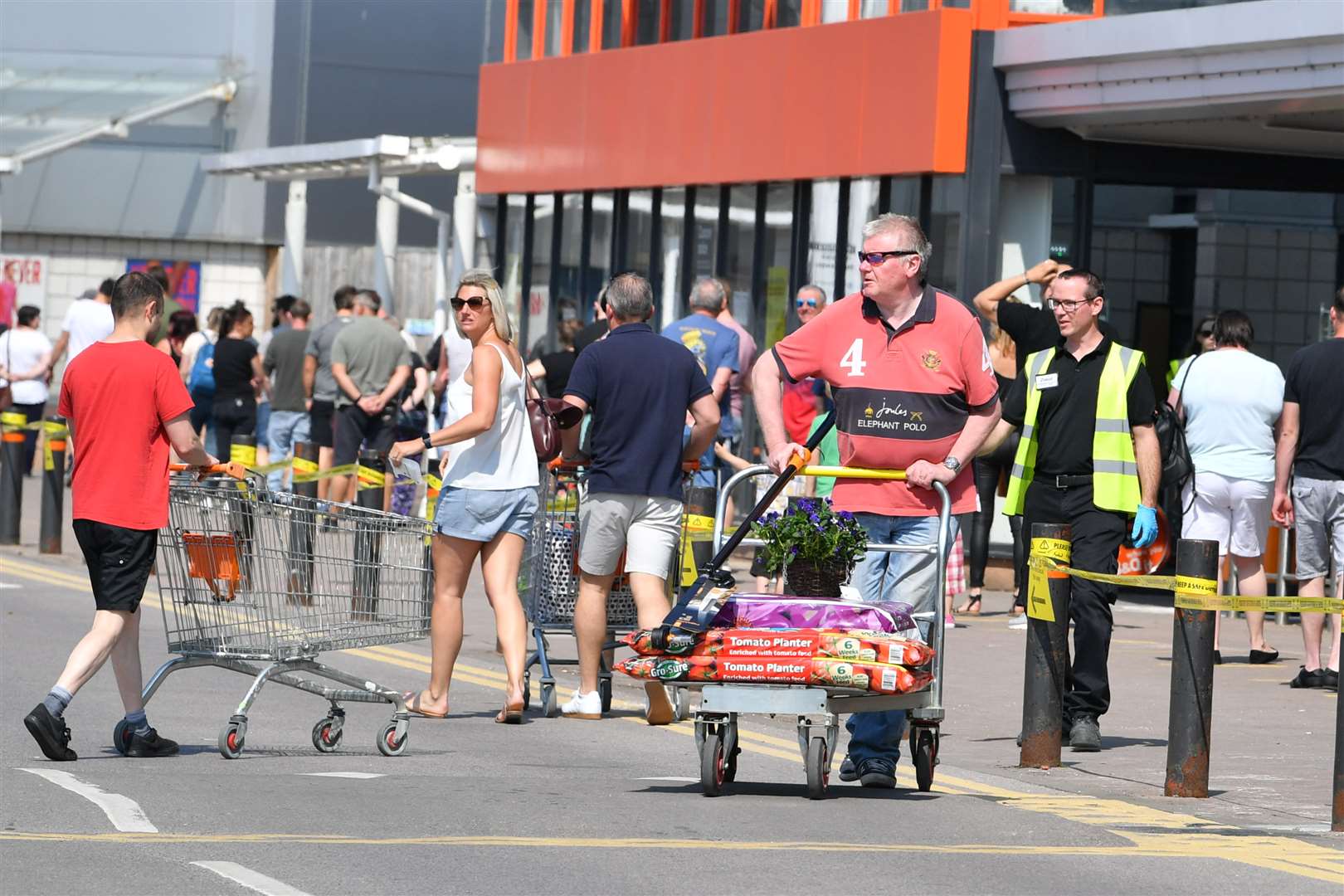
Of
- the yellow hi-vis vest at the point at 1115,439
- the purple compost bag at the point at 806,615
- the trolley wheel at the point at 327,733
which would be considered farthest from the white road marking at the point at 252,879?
the yellow hi-vis vest at the point at 1115,439

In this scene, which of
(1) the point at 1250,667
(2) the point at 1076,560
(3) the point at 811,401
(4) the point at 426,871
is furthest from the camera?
(3) the point at 811,401

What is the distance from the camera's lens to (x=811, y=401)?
1539 centimetres

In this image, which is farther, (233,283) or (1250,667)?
(233,283)

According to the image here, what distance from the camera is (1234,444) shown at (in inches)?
546

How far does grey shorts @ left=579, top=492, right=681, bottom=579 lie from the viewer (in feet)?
35.1

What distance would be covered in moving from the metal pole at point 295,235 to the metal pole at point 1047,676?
86.3 feet

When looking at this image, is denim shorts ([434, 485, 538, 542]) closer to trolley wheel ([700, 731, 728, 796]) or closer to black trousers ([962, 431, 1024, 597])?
trolley wheel ([700, 731, 728, 796])

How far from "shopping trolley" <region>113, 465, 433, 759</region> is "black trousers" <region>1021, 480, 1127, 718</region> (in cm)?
290

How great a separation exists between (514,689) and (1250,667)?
5307 mm

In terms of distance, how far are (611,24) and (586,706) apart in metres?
13.7

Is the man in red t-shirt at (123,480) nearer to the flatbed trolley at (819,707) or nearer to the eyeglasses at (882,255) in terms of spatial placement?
the flatbed trolley at (819,707)

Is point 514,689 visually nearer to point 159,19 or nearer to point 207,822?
point 207,822

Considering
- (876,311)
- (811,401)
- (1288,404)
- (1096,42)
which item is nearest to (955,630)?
(811,401)

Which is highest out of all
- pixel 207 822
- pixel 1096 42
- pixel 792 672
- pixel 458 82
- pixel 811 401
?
pixel 458 82
